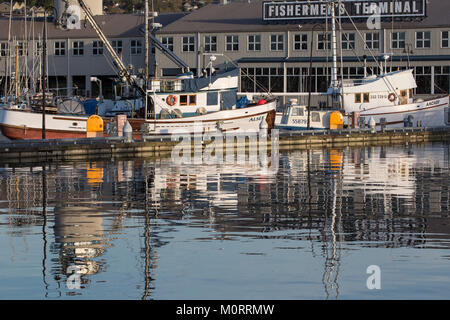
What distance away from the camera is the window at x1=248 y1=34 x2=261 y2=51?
101438 mm

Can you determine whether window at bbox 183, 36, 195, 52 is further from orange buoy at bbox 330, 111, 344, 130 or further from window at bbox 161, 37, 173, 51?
orange buoy at bbox 330, 111, 344, 130

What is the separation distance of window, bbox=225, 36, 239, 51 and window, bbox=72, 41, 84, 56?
19.1m

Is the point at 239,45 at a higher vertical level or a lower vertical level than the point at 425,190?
higher

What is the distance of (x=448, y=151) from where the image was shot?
6000cm

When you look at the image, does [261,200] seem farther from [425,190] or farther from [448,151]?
[448,151]

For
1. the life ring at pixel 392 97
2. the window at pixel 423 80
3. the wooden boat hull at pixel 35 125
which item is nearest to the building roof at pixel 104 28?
the window at pixel 423 80

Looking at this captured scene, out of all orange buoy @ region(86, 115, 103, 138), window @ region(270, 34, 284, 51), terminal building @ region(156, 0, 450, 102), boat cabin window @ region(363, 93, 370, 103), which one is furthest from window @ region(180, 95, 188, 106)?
window @ region(270, 34, 284, 51)

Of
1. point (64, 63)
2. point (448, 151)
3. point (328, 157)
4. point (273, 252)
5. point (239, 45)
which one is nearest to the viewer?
point (273, 252)

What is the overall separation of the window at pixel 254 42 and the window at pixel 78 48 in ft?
71.5

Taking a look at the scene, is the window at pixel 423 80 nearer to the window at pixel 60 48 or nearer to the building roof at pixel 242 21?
the building roof at pixel 242 21

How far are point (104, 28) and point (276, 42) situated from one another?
23.7 metres

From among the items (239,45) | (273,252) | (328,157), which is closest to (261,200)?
(273,252)
